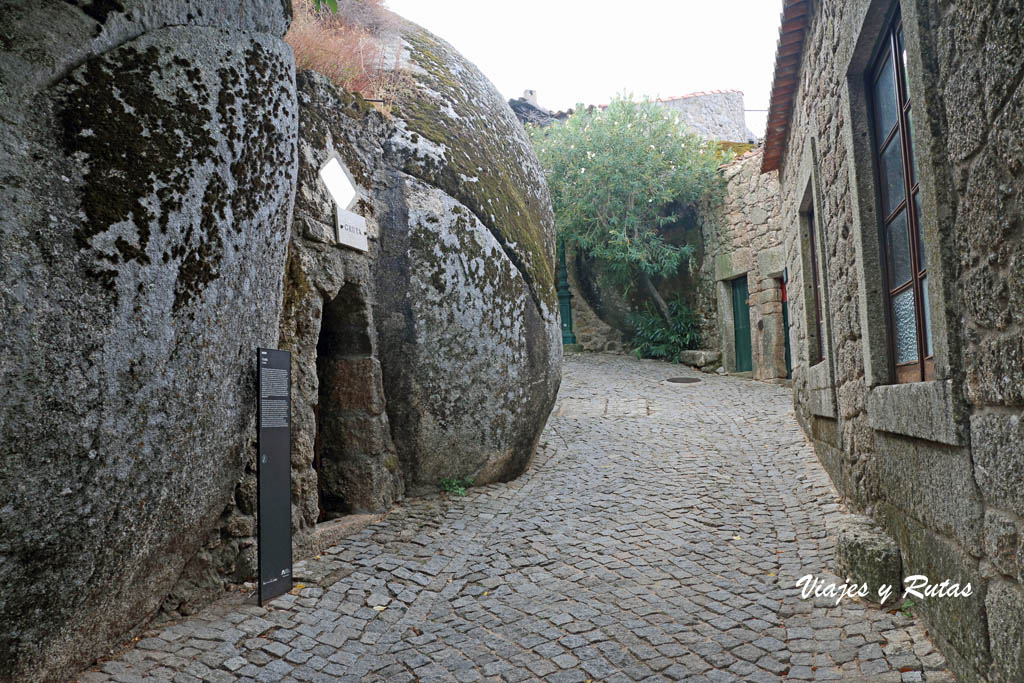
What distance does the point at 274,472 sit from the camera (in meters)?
3.52

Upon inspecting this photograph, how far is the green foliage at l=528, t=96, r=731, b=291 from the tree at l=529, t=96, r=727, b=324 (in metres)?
0.02

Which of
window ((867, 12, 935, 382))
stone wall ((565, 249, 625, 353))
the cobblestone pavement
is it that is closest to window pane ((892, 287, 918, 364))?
window ((867, 12, 935, 382))

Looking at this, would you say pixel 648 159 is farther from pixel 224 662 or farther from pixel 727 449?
pixel 224 662

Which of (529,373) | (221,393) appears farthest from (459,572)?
(529,373)

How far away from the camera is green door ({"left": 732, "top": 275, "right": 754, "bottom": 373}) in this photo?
11.9m

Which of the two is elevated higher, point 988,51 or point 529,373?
point 988,51

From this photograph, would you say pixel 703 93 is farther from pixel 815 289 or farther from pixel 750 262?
pixel 815 289

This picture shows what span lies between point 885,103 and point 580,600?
286 centimetres

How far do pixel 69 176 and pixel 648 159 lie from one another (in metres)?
11.2

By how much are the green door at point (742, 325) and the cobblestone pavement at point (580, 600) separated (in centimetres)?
600

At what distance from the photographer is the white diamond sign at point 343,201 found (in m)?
4.36

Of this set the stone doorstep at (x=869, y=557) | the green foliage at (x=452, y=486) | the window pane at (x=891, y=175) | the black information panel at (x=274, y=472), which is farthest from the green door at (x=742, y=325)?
the black information panel at (x=274, y=472)

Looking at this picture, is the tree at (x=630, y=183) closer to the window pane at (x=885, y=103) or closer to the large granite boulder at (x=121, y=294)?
the window pane at (x=885, y=103)

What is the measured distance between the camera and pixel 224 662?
286cm
